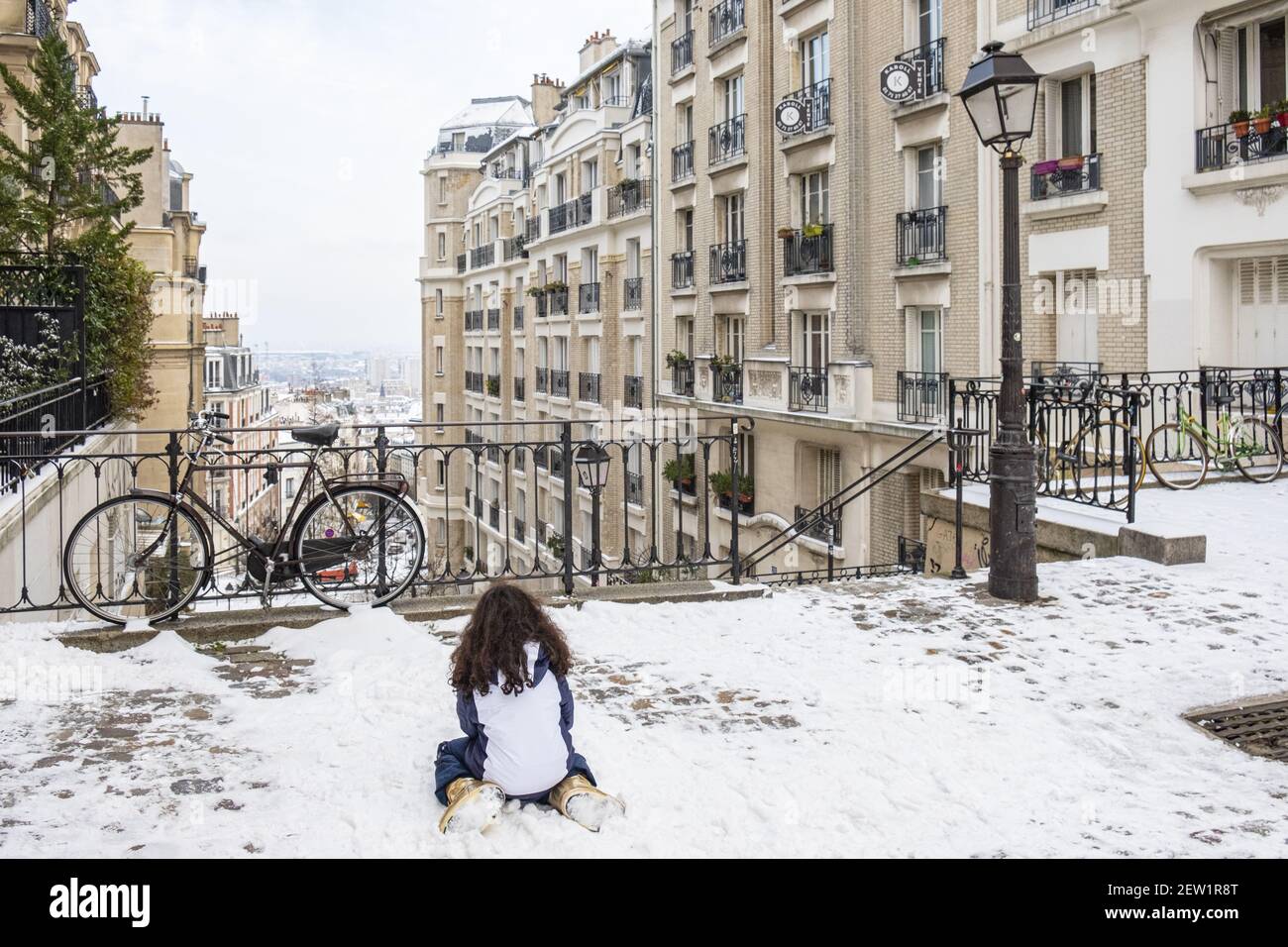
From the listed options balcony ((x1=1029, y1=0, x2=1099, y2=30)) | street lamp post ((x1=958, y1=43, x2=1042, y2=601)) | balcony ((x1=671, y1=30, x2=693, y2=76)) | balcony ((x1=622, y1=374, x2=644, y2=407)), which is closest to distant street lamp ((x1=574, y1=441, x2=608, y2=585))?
street lamp post ((x1=958, y1=43, x2=1042, y2=601))

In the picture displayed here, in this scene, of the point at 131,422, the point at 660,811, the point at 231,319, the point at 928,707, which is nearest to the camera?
the point at 660,811

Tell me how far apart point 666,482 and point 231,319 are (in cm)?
5014

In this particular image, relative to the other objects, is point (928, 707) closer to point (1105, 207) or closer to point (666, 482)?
point (1105, 207)

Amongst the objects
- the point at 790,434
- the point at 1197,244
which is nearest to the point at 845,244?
the point at 790,434

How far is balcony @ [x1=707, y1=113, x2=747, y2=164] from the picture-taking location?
28448 mm

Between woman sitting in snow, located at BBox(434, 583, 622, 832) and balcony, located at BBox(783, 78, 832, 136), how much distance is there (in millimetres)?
21918

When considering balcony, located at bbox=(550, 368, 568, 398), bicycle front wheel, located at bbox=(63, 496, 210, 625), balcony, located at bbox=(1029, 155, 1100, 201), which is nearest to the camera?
bicycle front wheel, located at bbox=(63, 496, 210, 625)

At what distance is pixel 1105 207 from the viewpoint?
17922 mm

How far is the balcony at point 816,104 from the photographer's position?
974 inches

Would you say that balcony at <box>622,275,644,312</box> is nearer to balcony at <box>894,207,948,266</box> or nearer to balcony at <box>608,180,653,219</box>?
balcony at <box>608,180,653,219</box>

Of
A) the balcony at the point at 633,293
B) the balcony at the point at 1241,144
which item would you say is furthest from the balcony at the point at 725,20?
the balcony at the point at 1241,144

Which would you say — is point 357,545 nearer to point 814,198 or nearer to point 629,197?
point 814,198

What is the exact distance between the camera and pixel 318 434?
7852 mm

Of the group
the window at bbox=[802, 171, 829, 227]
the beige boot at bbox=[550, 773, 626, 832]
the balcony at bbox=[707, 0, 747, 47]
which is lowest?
the beige boot at bbox=[550, 773, 626, 832]
